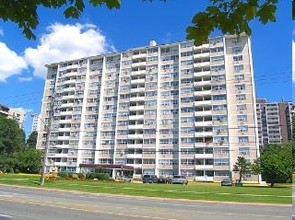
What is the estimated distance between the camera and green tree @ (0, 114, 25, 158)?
10176 cm

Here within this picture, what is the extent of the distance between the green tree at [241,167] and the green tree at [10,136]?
53143 millimetres

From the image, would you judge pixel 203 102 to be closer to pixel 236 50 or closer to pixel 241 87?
pixel 241 87

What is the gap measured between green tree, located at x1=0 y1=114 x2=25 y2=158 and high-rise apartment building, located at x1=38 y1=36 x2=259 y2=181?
1124cm

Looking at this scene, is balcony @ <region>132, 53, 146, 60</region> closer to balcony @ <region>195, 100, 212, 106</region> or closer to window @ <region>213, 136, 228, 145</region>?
balcony @ <region>195, 100, 212, 106</region>

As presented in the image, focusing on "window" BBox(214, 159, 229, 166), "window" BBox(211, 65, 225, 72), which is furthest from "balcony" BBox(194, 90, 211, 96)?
"window" BBox(214, 159, 229, 166)

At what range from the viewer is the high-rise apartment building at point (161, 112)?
307ft

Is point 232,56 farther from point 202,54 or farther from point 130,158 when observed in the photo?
point 130,158

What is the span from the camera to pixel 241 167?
8294cm

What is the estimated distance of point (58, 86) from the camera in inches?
4911

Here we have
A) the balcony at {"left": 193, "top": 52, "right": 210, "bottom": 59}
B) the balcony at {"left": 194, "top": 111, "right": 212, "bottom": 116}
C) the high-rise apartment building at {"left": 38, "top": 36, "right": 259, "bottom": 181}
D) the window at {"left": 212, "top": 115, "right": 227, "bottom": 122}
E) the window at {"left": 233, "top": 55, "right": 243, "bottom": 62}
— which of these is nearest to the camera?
the high-rise apartment building at {"left": 38, "top": 36, "right": 259, "bottom": 181}

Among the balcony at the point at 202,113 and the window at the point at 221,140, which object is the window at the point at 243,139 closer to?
the window at the point at 221,140

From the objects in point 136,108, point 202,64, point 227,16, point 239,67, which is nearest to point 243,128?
point 239,67

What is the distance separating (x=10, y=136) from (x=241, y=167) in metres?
56.9

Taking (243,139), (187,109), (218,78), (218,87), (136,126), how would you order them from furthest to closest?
(136,126) < (187,109) < (218,78) < (218,87) < (243,139)
